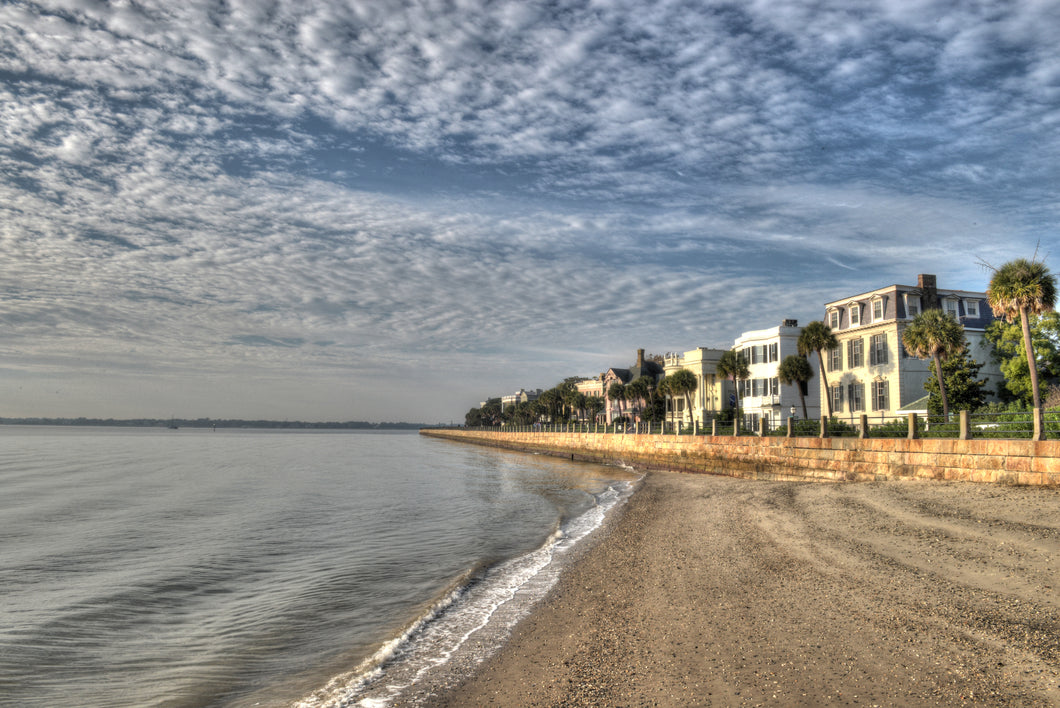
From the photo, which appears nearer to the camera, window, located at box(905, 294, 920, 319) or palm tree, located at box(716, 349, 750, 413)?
window, located at box(905, 294, 920, 319)

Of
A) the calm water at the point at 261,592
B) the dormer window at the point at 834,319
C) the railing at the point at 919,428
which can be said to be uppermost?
the dormer window at the point at 834,319

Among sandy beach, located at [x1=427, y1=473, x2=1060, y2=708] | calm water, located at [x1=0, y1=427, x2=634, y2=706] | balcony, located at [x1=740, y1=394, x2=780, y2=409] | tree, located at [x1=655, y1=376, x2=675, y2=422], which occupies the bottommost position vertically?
calm water, located at [x1=0, y1=427, x2=634, y2=706]

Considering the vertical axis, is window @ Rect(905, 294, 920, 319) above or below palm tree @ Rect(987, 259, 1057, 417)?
above

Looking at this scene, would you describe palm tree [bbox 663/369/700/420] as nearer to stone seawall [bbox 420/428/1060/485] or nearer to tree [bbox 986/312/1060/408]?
stone seawall [bbox 420/428/1060/485]

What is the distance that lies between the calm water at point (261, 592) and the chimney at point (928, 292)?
2644cm

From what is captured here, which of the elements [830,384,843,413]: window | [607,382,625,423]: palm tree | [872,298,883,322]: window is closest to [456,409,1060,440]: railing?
[830,384,843,413]: window

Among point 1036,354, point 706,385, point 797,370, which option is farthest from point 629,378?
point 1036,354

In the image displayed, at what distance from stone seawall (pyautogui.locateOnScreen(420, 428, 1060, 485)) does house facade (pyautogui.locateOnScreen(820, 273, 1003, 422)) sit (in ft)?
35.7

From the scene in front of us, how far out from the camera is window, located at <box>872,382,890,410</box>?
4116cm

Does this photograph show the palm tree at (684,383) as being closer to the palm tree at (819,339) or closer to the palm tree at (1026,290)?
the palm tree at (819,339)

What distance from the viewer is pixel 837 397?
45500 mm

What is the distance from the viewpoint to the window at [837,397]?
45.1 metres

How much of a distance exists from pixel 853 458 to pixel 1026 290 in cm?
925

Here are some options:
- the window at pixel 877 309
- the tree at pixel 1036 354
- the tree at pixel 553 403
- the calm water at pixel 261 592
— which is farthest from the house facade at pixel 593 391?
the calm water at pixel 261 592
